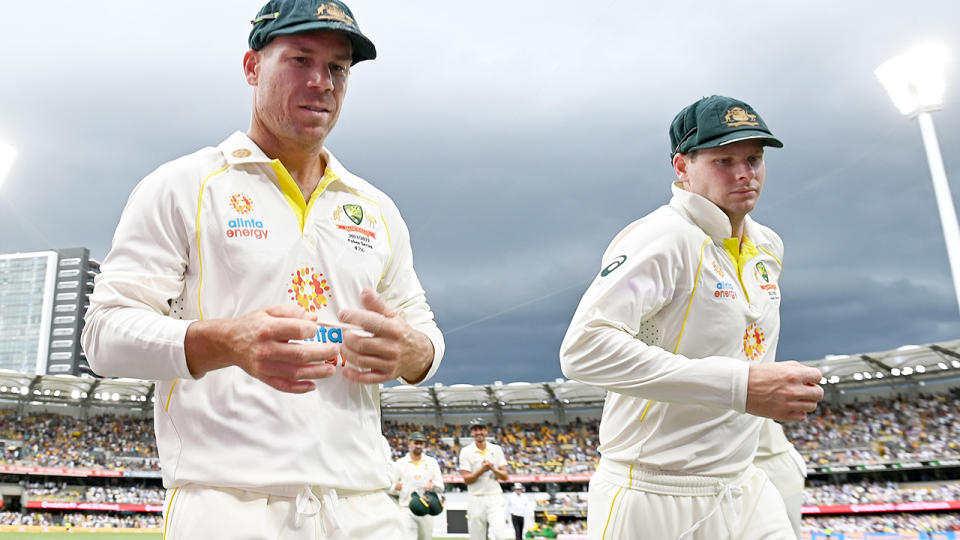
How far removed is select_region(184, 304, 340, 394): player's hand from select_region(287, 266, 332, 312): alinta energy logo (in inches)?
18.7

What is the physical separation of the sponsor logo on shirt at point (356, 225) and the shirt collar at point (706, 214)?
1.99 meters

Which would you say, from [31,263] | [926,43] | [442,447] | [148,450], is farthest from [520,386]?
[31,263]

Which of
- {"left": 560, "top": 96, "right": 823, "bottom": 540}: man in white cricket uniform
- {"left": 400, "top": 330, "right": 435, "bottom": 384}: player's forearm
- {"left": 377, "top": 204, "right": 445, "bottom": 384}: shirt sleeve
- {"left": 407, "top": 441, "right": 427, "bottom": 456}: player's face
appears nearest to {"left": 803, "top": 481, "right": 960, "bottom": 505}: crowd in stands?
{"left": 407, "top": 441, "right": 427, "bottom": 456}: player's face

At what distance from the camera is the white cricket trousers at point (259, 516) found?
200cm

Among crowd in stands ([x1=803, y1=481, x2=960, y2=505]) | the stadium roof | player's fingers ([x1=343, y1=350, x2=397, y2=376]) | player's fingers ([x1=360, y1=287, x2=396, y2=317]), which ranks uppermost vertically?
the stadium roof

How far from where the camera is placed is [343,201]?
99.4 inches

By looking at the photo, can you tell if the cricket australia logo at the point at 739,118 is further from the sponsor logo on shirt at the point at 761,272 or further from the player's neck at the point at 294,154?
the player's neck at the point at 294,154

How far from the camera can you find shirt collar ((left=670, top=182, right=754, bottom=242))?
12.5 feet

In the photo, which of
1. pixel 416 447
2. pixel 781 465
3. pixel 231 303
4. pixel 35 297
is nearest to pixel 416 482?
pixel 416 447

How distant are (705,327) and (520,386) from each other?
36084 mm

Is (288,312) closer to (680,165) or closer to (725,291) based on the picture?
(725,291)

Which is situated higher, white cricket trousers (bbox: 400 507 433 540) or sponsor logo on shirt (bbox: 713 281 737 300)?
sponsor logo on shirt (bbox: 713 281 737 300)

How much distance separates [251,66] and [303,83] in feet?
1.02

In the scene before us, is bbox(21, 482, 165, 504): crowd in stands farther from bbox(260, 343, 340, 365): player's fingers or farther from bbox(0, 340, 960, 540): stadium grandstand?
bbox(260, 343, 340, 365): player's fingers
